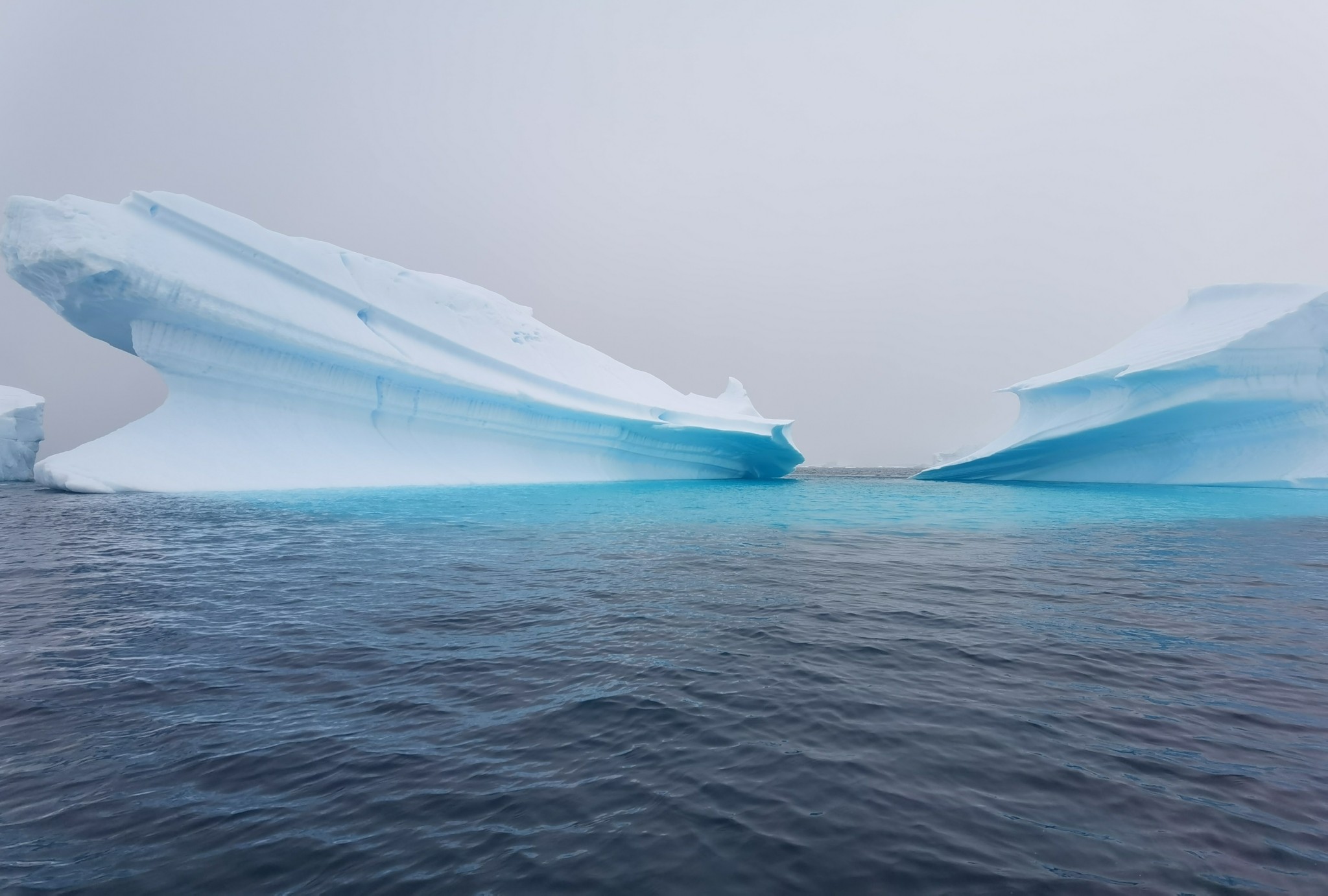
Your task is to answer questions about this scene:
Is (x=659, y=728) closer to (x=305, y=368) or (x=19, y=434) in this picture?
(x=305, y=368)

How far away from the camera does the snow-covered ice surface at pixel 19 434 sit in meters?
24.9

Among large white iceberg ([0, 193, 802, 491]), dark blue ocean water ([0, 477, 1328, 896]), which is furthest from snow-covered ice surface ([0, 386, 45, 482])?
dark blue ocean water ([0, 477, 1328, 896])

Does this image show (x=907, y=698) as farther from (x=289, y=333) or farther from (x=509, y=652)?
(x=289, y=333)

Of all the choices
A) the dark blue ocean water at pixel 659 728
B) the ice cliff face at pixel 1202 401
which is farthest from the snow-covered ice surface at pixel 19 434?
the ice cliff face at pixel 1202 401

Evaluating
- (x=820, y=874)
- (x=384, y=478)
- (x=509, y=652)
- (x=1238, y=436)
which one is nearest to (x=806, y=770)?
(x=820, y=874)

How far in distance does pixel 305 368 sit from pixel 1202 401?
95.2ft

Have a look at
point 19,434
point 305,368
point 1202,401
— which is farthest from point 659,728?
point 19,434

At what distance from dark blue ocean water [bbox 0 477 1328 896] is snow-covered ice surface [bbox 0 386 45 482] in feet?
89.4

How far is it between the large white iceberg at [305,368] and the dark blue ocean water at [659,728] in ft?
37.1

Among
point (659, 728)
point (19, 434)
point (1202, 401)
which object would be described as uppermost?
point (1202, 401)

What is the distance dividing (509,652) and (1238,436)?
1103 inches

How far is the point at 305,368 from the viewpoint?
59.8 ft

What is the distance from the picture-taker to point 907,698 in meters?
3.47

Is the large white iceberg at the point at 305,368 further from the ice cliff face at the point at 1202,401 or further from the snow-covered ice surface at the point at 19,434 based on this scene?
the snow-covered ice surface at the point at 19,434
